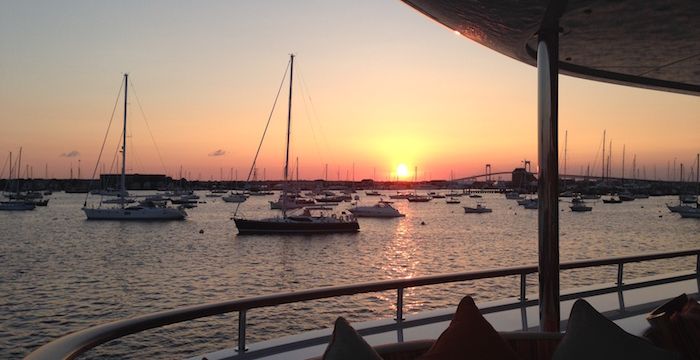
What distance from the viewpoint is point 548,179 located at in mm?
3658

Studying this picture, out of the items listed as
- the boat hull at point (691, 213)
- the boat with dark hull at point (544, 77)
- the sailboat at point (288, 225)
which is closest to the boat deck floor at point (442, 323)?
the boat with dark hull at point (544, 77)

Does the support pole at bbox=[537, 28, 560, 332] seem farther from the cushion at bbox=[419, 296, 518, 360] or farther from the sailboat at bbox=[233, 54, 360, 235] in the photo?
the sailboat at bbox=[233, 54, 360, 235]

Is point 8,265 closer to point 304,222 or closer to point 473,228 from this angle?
point 304,222

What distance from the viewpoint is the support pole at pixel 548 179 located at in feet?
12.0

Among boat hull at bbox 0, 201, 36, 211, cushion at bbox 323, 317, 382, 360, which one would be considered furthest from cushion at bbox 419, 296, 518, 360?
boat hull at bbox 0, 201, 36, 211

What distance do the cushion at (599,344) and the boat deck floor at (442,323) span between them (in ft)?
2.59

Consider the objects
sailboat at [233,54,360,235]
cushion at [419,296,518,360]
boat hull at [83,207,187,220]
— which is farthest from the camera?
boat hull at [83,207,187,220]

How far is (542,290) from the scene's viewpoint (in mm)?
3723

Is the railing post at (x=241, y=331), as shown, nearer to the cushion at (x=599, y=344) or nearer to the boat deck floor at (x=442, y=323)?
the boat deck floor at (x=442, y=323)

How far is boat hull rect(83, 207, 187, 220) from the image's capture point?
54531 mm

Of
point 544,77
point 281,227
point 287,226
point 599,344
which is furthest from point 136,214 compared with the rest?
point 599,344

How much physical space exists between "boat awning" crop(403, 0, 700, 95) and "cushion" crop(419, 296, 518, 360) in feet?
5.43

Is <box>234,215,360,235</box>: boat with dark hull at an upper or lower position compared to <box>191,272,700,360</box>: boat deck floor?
lower

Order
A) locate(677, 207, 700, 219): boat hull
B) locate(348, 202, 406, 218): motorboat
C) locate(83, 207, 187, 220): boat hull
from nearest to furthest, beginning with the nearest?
locate(83, 207, 187, 220): boat hull → locate(348, 202, 406, 218): motorboat → locate(677, 207, 700, 219): boat hull
